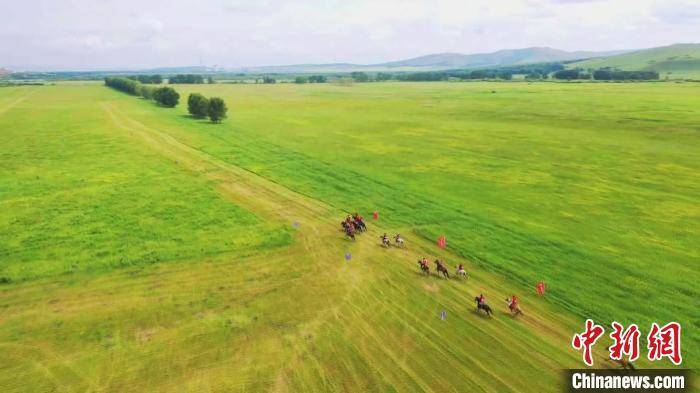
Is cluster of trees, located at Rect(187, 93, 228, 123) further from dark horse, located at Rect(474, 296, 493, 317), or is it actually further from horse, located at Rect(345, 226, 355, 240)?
dark horse, located at Rect(474, 296, 493, 317)

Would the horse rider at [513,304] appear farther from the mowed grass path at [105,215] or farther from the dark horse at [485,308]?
the mowed grass path at [105,215]

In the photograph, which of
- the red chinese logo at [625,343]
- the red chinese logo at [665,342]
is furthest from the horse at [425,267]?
the red chinese logo at [665,342]

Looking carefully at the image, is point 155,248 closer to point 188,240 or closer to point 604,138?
point 188,240

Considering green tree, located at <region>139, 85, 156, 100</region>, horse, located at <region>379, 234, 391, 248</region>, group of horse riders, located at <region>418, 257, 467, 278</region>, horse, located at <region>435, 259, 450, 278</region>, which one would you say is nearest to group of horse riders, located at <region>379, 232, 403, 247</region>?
horse, located at <region>379, 234, 391, 248</region>

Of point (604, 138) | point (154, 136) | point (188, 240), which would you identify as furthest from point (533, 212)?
point (154, 136)

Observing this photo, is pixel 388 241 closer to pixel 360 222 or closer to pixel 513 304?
pixel 360 222

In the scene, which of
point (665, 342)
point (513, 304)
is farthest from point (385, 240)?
point (665, 342)
